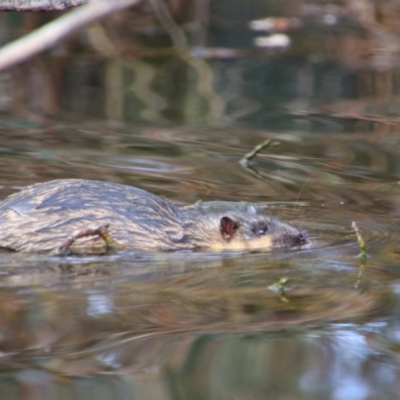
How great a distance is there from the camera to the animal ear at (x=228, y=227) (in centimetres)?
645

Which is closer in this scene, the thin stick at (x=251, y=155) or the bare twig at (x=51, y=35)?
the bare twig at (x=51, y=35)

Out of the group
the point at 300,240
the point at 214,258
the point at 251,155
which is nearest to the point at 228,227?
the point at 214,258

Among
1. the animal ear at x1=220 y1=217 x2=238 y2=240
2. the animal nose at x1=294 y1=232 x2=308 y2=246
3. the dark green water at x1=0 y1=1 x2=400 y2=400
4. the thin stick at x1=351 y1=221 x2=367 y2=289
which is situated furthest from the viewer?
the animal ear at x1=220 y1=217 x2=238 y2=240

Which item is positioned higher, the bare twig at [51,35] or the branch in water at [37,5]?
the branch in water at [37,5]

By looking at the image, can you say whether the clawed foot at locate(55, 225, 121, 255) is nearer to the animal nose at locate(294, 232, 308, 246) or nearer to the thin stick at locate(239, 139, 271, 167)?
the animal nose at locate(294, 232, 308, 246)

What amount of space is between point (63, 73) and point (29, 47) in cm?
953

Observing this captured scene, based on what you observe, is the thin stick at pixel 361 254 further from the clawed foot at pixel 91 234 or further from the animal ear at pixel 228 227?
the clawed foot at pixel 91 234

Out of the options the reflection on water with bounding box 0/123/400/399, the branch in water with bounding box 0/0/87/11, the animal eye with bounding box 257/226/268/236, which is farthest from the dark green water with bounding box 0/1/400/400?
the branch in water with bounding box 0/0/87/11

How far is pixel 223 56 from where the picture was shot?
47.5ft

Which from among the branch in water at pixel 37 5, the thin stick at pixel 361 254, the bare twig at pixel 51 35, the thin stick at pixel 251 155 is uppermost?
the branch in water at pixel 37 5

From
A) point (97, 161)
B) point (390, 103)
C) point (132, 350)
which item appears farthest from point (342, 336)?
point (390, 103)

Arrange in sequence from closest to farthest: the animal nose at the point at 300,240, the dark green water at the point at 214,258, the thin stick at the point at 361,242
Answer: the dark green water at the point at 214,258
the thin stick at the point at 361,242
the animal nose at the point at 300,240

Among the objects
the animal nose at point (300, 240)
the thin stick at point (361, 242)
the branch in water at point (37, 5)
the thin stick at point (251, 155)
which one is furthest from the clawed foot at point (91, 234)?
the thin stick at point (251, 155)

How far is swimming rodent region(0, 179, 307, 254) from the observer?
602 centimetres
